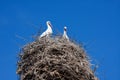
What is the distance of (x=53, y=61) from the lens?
14.1m

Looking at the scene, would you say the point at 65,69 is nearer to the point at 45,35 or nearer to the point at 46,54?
the point at 46,54

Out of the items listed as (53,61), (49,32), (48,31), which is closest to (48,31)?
(48,31)

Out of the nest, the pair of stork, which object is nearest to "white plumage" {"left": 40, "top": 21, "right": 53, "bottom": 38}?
the pair of stork

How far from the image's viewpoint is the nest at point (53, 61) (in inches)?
551

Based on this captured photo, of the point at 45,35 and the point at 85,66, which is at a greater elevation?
the point at 45,35

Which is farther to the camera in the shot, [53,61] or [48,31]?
[48,31]

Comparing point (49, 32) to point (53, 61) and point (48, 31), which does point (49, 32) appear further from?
point (53, 61)

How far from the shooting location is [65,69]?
46.0ft

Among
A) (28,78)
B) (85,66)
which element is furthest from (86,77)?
Answer: (28,78)

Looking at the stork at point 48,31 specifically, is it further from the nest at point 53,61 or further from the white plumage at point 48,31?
the nest at point 53,61

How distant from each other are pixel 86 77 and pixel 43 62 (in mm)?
1039

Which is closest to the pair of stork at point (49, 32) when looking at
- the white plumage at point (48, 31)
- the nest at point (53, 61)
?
the white plumage at point (48, 31)

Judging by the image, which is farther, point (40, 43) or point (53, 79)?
point (40, 43)

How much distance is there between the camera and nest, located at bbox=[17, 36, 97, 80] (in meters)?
14.0
